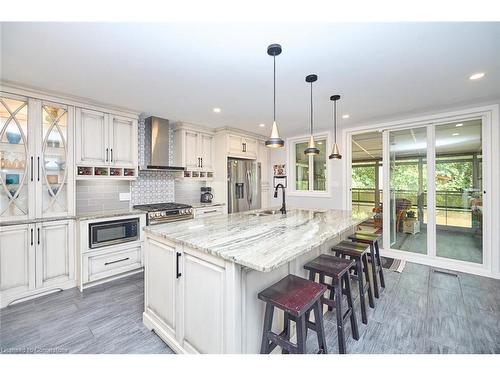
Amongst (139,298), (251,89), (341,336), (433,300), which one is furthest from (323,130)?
(139,298)

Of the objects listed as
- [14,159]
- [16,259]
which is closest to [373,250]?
[16,259]

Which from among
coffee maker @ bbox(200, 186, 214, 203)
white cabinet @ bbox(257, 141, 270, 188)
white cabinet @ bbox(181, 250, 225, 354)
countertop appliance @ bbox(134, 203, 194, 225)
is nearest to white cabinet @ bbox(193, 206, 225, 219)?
countertop appliance @ bbox(134, 203, 194, 225)

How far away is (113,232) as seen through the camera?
2.97m

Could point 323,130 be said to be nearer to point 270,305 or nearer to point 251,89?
point 251,89

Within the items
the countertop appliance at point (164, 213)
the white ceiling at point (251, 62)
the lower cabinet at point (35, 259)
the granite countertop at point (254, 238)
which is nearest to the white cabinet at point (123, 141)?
the white ceiling at point (251, 62)

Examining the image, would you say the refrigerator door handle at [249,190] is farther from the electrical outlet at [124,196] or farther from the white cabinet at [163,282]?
the white cabinet at [163,282]

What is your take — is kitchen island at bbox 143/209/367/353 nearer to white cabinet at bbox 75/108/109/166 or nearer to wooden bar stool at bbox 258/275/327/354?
wooden bar stool at bbox 258/275/327/354

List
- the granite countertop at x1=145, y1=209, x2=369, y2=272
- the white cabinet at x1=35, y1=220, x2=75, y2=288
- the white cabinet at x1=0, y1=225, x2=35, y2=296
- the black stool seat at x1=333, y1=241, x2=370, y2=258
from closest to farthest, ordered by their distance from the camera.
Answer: the granite countertop at x1=145, y1=209, x2=369, y2=272 < the black stool seat at x1=333, y1=241, x2=370, y2=258 < the white cabinet at x1=0, y1=225, x2=35, y2=296 < the white cabinet at x1=35, y1=220, x2=75, y2=288

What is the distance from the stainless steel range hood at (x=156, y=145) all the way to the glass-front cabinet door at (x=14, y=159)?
137cm

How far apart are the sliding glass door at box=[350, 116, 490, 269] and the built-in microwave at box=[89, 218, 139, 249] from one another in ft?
11.9

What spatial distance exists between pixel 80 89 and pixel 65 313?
2.46m

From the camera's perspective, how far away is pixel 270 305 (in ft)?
4.60

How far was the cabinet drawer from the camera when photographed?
9.19 ft

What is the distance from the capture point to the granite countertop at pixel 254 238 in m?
1.25
